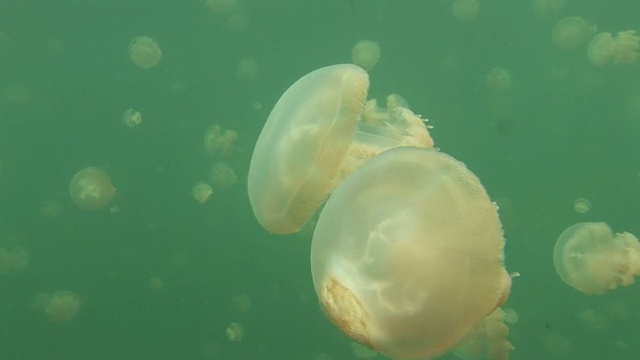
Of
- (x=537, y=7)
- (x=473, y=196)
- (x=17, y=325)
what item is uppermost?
(x=537, y=7)

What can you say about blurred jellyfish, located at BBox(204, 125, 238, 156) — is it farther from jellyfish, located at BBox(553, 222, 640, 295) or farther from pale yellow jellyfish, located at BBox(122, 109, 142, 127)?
jellyfish, located at BBox(553, 222, 640, 295)

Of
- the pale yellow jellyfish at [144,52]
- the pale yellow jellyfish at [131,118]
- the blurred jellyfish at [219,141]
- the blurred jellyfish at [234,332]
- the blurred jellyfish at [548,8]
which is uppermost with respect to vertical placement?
the blurred jellyfish at [548,8]

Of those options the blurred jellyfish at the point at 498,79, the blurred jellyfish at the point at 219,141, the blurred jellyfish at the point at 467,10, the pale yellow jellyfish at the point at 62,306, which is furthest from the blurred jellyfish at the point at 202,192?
the blurred jellyfish at the point at 467,10

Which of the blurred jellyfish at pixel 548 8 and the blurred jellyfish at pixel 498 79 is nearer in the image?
the blurred jellyfish at pixel 498 79

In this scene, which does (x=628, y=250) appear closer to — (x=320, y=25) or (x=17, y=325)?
(x=17, y=325)

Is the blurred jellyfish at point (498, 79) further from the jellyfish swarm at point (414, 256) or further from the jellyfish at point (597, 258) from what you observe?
the jellyfish swarm at point (414, 256)

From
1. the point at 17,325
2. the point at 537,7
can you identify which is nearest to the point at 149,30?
the point at 17,325

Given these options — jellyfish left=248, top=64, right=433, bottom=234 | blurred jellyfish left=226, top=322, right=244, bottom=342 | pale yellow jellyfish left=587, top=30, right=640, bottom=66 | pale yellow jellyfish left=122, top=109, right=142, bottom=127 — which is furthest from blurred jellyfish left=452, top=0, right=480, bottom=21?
jellyfish left=248, top=64, right=433, bottom=234
